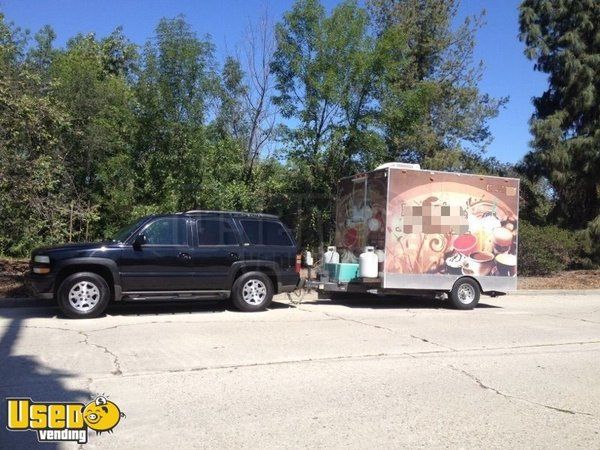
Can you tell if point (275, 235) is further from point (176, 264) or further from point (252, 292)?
point (176, 264)

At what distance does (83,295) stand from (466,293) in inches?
312

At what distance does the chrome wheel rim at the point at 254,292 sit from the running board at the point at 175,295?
1.18ft

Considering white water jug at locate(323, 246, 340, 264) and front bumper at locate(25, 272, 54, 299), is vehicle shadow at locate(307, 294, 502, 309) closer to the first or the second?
white water jug at locate(323, 246, 340, 264)

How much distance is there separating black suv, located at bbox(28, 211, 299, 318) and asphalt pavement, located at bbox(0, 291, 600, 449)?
457 millimetres

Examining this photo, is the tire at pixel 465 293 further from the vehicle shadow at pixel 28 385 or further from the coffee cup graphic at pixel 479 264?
the vehicle shadow at pixel 28 385

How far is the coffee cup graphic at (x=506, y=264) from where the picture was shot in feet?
42.5

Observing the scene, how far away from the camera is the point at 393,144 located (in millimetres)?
17500

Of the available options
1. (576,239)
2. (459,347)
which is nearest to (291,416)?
(459,347)

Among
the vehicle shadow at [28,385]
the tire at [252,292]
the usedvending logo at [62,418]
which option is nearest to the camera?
→ the vehicle shadow at [28,385]

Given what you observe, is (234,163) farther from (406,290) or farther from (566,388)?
(566,388)

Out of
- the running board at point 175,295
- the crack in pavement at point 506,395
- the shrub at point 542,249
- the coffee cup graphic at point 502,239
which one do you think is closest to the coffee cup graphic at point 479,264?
the coffee cup graphic at point 502,239

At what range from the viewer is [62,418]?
4871 mm

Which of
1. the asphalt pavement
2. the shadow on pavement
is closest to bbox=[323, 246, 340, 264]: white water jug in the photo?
the shadow on pavement

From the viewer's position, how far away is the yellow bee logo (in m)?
4.82
